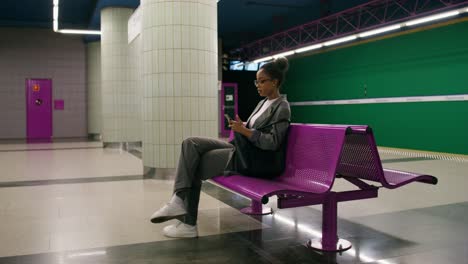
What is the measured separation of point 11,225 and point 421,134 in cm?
871

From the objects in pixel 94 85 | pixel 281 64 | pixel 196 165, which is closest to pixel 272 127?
pixel 281 64

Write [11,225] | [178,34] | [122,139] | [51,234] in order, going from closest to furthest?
1. [51,234]
2. [11,225]
3. [178,34]
4. [122,139]

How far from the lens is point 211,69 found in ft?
19.2

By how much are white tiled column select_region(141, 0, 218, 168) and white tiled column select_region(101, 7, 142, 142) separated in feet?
17.4

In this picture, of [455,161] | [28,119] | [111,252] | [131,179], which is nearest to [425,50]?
A: [455,161]

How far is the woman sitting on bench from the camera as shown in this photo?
282 cm

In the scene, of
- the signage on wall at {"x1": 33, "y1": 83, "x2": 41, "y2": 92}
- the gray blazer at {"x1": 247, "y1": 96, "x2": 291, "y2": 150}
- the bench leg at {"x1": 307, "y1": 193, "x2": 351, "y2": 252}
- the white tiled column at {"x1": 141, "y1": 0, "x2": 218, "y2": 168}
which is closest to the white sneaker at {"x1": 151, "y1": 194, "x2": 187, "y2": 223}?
the gray blazer at {"x1": 247, "y1": 96, "x2": 291, "y2": 150}

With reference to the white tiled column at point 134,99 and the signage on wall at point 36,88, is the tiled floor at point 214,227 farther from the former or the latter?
the signage on wall at point 36,88

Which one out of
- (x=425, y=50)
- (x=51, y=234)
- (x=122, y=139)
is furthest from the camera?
(x=122, y=139)

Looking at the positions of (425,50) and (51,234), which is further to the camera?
(425,50)

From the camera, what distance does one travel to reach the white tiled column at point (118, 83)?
11.0 metres

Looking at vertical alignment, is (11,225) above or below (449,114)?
below

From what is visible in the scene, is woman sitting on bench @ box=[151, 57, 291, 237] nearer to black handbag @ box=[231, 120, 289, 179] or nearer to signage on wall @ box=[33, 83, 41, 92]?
black handbag @ box=[231, 120, 289, 179]

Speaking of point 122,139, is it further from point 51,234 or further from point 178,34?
point 51,234
